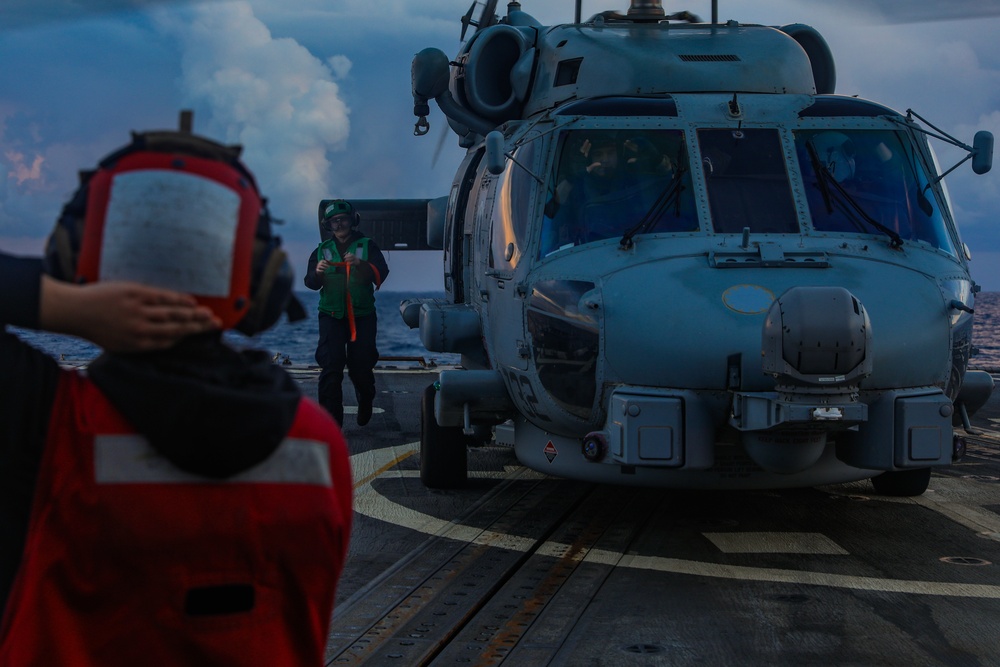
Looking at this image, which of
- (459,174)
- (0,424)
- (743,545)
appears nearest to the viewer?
(0,424)

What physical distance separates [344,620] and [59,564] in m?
3.24

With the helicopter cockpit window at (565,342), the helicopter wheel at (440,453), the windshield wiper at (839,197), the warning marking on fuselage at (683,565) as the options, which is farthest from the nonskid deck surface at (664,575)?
the windshield wiper at (839,197)

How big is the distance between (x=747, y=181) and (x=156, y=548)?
552 cm

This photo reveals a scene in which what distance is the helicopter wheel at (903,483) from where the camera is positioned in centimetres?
768

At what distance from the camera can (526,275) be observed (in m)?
6.74

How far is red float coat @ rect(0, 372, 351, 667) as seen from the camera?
1.67m

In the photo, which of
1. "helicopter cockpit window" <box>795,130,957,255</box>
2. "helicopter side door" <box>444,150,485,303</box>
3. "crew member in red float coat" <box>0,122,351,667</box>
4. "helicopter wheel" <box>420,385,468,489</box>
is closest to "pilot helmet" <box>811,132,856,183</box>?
"helicopter cockpit window" <box>795,130,957,255</box>

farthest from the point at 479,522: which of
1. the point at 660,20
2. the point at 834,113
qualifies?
the point at 660,20

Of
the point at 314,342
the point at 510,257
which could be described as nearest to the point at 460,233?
the point at 510,257

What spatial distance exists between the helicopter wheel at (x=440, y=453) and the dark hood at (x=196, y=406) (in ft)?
20.8

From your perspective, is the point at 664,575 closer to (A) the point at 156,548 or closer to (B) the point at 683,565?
(B) the point at 683,565

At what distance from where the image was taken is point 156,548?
5.51 ft

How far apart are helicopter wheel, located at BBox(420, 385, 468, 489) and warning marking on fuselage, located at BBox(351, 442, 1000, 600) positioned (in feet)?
1.38

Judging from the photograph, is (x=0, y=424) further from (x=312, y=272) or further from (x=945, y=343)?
(x=312, y=272)
